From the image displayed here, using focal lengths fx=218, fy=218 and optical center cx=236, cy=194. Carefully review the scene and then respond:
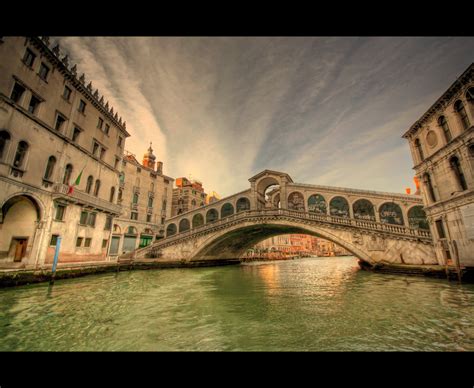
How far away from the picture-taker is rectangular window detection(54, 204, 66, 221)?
1430 centimetres

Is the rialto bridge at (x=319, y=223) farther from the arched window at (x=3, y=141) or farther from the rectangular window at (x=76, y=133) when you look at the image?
the arched window at (x=3, y=141)

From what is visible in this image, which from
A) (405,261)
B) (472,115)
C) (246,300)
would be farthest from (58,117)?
(405,261)

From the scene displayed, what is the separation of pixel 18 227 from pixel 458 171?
24.0m

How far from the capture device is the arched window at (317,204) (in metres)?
21.7

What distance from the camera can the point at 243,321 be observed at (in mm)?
5164

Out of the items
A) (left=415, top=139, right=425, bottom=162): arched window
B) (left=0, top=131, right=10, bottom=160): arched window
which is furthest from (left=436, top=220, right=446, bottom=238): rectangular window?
(left=0, top=131, right=10, bottom=160): arched window

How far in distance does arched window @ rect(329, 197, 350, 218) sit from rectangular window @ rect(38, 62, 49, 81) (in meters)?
24.3

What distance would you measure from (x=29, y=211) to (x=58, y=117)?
6.56m

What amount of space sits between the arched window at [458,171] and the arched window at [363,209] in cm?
962

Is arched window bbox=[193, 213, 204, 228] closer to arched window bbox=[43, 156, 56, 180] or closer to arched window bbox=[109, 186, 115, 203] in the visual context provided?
arched window bbox=[109, 186, 115, 203]

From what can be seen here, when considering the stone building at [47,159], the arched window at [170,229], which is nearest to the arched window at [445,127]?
the stone building at [47,159]

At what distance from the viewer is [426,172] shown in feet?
40.8
